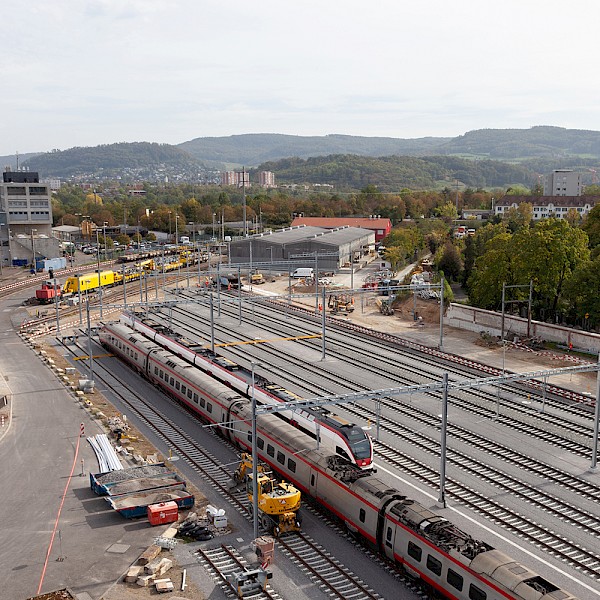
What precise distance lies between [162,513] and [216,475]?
459cm

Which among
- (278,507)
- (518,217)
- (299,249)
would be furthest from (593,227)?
(278,507)

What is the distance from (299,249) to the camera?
3664 inches

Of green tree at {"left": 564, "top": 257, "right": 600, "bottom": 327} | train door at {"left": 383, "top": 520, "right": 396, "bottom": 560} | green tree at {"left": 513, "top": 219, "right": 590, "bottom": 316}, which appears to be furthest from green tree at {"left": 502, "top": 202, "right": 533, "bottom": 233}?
train door at {"left": 383, "top": 520, "right": 396, "bottom": 560}

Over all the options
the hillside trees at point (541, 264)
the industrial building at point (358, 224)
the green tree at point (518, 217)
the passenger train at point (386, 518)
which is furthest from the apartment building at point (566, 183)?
the passenger train at point (386, 518)

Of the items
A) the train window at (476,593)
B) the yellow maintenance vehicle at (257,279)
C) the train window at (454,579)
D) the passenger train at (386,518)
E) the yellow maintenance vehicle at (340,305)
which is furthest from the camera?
the yellow maintenance vehicle at (257,279)

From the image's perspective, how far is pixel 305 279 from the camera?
84062mm

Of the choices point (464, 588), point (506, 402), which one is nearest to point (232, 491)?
point (464, 588)

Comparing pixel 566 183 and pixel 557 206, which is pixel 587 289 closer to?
pixel 557 206

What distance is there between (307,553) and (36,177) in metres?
111

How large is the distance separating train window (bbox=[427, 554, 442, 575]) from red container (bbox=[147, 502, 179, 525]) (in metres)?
9.35

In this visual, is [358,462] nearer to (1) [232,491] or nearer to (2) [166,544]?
(1) [232,491]

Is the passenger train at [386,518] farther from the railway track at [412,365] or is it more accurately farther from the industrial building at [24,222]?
the industrial building at [24,222]

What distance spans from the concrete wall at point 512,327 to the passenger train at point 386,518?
1078 inches

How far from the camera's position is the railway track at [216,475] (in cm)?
1991
